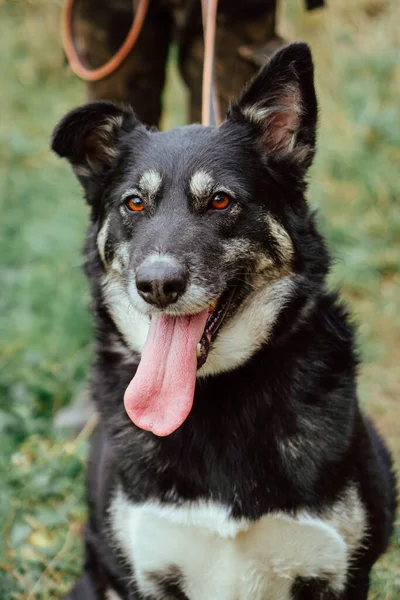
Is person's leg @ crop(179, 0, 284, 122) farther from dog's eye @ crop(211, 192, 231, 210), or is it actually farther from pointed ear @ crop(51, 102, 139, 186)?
dog's eye @ crop(211, 192, 231, 210)

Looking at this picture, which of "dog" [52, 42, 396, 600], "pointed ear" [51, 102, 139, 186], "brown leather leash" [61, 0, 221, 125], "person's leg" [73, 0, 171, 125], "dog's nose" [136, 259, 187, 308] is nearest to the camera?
"dog's nose" [136, 259, 187, 308]

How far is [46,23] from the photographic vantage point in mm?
11336

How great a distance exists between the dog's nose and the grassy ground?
0.77m

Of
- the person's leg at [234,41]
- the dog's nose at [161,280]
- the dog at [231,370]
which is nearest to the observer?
the dog's nose at [161,280]

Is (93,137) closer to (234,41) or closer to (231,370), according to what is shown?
(231,370)

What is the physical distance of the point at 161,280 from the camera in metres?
2.39

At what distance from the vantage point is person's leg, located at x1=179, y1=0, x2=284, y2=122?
3666mm

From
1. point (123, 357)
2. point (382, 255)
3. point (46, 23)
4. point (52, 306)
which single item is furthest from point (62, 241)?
point (46, 23)

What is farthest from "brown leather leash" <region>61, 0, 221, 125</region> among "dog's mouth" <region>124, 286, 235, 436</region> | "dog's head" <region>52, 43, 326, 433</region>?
"dog's mouth" <region>124, 286, 235, 436</region>

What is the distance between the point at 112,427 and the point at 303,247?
3.02ft

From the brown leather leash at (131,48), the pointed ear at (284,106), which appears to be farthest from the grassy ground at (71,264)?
the brown leather leash at (131,48)

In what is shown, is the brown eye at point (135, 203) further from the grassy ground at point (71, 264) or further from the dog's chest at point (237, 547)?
the dog's chest at point (237, 547)

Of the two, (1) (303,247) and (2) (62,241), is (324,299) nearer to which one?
(1) (303,247)

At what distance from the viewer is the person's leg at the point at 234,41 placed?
12.0 ft
